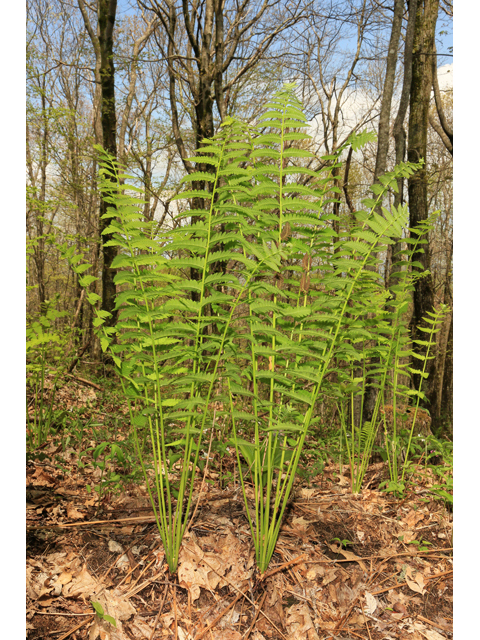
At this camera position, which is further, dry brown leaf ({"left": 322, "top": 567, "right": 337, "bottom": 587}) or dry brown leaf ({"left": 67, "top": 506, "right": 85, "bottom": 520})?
dry brown leaf ({"left": 67, "top": 506, "right": 85, "bottom": 520})

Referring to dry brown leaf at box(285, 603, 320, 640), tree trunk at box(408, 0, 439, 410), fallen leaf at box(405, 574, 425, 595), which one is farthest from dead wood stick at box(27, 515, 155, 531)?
tree trunk at box(408, 0, 439, 410)

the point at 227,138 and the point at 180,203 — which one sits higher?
the point at 180,203

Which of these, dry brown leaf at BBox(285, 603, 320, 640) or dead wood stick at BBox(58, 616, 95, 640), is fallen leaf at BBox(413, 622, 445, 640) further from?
dead wood stick at BBox(58, 616, 95, 640)

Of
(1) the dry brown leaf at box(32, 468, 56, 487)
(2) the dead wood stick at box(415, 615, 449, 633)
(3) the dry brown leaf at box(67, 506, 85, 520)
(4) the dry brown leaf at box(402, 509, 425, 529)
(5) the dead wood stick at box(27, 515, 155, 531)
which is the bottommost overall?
(2) the dead wood stick at box(415, 615, 449, 633)

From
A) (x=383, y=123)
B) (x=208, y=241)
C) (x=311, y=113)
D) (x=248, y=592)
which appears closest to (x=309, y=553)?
Result: (x=248, y=592)

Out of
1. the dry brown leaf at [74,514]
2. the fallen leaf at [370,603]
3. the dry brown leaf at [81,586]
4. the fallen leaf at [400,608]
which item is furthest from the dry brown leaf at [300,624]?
the dry brown leaf at [74,514]

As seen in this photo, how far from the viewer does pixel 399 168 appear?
1.60 m

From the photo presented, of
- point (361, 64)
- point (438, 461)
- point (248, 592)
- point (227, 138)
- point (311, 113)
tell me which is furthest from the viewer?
point (311, 113)

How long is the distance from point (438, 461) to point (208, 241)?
3186mm

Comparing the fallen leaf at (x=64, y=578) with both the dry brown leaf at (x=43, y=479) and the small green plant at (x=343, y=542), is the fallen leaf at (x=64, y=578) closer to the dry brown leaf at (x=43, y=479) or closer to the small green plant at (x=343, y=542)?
the dry brown leaf at (x=43, y=479)

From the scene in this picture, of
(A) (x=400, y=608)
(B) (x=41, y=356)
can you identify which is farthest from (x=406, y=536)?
(B) (x=41, y=356)

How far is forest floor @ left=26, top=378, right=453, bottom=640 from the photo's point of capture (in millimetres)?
1296

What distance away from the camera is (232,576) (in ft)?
4.68
